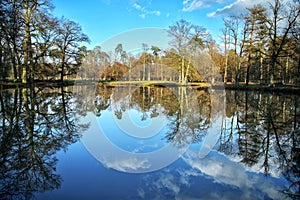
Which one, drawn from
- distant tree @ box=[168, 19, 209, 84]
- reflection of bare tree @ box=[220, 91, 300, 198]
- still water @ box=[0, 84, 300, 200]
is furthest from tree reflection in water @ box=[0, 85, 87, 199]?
distant tree @ box=[168, 19, 209, 84]

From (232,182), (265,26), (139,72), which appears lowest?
(232,182)

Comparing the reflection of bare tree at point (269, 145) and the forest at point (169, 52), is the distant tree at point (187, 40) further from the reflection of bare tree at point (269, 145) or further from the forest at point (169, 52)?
the reflection of bare tree at point (269, 145)

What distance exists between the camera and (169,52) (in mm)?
37188

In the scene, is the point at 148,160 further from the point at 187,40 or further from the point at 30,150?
the point at 187,40

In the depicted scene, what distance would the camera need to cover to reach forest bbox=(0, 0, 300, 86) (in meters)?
22.0

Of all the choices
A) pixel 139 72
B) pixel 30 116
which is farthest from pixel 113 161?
pixel 139 72

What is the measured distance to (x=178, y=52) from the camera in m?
35.3

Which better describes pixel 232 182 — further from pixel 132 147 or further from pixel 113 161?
pixel 132 147

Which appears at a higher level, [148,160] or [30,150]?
[30,150]

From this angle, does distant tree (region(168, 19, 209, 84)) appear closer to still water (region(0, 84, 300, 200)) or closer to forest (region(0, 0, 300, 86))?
forest (region(0, 0, 300, 86))

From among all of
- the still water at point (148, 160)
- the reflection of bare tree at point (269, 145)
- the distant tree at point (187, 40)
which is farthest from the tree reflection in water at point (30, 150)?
the distant tree at point (187, 40)

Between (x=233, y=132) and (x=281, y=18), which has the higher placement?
(x=281, y=18)

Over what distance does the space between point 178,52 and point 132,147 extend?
31.5 m

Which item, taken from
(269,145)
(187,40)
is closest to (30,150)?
(269,145)
